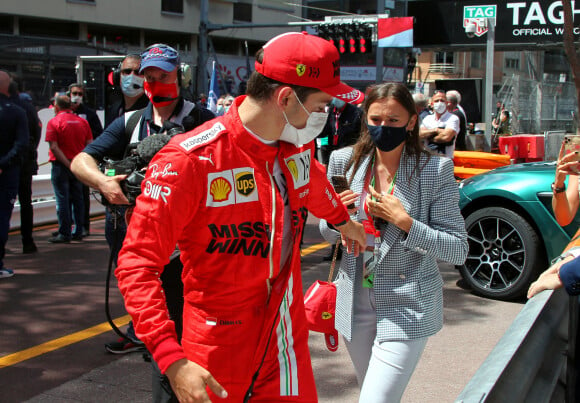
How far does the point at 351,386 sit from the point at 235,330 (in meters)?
2.56

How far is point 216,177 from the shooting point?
6.85ft

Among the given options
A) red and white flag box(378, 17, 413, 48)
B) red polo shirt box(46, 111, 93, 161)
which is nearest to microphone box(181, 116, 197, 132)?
red polo shirt box(46, 111, 93, 161)

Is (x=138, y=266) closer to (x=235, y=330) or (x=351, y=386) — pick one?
(x=235, y=330)

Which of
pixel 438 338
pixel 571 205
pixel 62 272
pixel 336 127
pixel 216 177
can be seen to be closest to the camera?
pixel 216 177

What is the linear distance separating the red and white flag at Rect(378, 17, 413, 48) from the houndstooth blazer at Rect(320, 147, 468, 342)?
23.0 meters

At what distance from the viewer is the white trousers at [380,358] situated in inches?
112

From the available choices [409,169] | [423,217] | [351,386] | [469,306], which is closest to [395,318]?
[423,217]

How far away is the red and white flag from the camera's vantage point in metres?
25.1

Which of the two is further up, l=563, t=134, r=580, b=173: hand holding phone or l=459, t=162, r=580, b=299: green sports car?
l=563, t=134, r=580, b=173: hand holding phone

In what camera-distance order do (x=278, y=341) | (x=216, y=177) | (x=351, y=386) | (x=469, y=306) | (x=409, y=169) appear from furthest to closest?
(x=469, y=306), (x=351, y=386), (x=409, y=169), (x=278, y=341), (x=216, y=177)

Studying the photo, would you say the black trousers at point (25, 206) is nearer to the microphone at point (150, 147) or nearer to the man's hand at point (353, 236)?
the microphone at point (150, 147)

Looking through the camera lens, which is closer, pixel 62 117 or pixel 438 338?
pixel 438 338

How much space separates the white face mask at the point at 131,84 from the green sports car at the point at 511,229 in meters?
3.61

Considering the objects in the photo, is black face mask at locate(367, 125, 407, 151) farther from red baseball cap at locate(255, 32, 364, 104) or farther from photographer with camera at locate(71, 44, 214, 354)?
photographer with camera at locate(71, 44, 214, 354)
